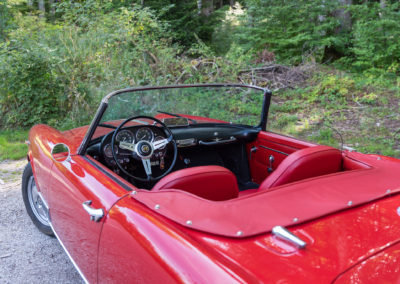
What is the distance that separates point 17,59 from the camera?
6.64 meters

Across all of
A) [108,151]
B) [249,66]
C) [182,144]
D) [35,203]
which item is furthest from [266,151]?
[249,66]

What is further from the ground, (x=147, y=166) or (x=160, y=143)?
(x=160, y=143)

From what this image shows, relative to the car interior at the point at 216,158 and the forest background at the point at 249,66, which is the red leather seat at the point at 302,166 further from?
the forest background at the point at 249,66

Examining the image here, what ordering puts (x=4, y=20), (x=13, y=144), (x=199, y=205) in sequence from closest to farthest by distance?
(x=199, y=205)
(x=13, y=144)
(x=4, y=20)

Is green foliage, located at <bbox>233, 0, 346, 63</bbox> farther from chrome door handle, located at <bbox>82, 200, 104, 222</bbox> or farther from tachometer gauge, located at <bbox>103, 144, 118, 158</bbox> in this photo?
chrome door handle, located at <bbox>82, 200, 104, 222</bbox>

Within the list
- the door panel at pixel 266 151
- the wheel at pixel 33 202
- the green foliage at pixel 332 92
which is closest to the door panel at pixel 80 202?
the wheel at pixel 33 202

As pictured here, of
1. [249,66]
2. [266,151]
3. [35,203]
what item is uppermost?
[249,66]

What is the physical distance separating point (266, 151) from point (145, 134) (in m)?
1.10

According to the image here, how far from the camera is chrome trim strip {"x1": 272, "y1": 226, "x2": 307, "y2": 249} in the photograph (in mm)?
1286

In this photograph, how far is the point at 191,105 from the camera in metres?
3.18

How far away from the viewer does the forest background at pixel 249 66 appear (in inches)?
257

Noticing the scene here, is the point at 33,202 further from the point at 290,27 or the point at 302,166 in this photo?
the point at 290,27

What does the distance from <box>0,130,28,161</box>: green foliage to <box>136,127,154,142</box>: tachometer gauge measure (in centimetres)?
374

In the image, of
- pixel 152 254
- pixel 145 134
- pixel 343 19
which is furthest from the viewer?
pixel 343 19
